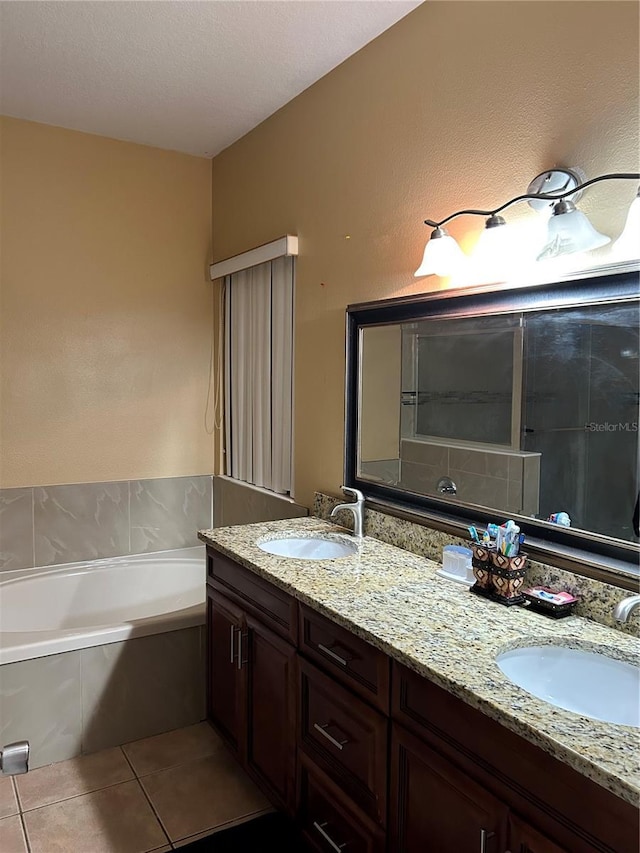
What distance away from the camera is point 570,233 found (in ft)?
5.30

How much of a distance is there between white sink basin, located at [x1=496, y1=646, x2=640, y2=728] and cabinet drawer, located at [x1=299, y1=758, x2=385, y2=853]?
516 mm

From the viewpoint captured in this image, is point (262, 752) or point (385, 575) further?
point (262, 752)

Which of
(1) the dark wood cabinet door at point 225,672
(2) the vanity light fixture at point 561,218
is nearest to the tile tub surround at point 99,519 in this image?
(1) the dark wood cabinet door at point 225,672

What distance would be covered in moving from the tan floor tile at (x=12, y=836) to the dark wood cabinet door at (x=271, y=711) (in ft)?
2.40

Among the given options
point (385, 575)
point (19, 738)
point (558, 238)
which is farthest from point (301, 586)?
point (19, 738)

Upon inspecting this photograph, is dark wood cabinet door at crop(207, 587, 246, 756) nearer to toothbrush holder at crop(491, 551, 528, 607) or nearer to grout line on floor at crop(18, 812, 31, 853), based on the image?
grout line on floor at crop(18, 812, 31, 853)

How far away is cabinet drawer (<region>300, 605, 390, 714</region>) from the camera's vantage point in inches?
61.4

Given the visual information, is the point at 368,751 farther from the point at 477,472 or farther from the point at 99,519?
the point at 99,519

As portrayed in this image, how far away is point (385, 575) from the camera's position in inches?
78.3

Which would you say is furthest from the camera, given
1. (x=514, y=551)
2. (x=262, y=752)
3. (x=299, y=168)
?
(x=299, y=168)

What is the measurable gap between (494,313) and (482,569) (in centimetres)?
73

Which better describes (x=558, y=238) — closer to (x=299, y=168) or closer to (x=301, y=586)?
(x=301, y=586)

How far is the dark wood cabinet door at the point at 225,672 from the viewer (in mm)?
2293

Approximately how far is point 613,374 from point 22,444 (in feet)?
Result: 8.96
